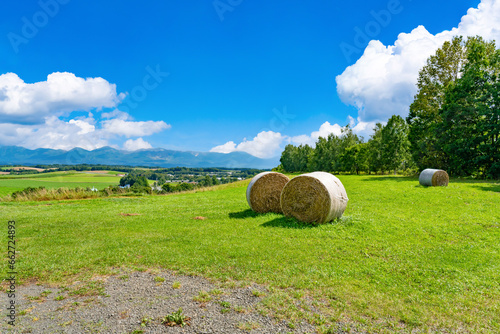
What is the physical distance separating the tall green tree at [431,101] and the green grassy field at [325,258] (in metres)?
31.2

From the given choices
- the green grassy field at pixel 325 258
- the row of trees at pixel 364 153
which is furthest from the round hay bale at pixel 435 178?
the row of trees at pixel 364 153

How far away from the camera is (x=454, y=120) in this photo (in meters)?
35.0

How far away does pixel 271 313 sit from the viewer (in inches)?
191

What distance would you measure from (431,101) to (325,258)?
47.1 m

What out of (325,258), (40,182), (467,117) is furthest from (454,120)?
(40,182)

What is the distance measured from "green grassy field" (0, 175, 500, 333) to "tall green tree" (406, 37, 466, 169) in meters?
31.2

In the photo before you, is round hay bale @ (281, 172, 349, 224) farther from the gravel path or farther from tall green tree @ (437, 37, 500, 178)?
tall green tree @ (437, 37, 500, 178)

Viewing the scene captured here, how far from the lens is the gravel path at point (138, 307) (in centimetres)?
442

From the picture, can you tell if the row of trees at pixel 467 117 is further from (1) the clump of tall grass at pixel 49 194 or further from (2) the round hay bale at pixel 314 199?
(1) the clump of tall grass at pixel 49 194

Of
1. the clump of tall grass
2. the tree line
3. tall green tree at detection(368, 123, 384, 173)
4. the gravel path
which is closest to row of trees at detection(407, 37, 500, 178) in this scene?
the tree line

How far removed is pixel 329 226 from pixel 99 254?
8.27 meters

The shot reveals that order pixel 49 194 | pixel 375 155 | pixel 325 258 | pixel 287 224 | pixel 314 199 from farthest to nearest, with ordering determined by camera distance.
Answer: pixel 375 155 < pixel 49 194 < pixel 287 224 < pixel 314 199 < pixel 325 258

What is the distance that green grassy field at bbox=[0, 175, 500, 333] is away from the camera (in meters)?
4.99

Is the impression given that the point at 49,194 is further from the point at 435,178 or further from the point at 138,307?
the point at 435,178
